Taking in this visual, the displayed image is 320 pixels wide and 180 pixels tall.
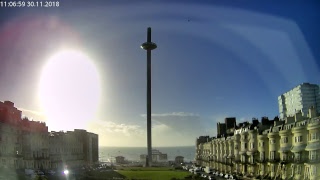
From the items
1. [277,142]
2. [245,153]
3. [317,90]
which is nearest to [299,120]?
[277,142]

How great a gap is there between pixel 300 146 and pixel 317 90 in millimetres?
139653

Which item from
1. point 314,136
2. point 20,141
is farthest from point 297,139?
point 20,141

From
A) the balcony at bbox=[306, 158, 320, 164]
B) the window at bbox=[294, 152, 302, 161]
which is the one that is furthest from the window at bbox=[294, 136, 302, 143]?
the balcony at bbox=[306, 158, 320, 164]

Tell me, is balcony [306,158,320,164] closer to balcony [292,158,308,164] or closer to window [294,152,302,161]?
balcony [292,158,308,164]

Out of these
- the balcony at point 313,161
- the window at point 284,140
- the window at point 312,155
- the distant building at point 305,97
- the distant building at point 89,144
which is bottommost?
the distant building at point 89,144

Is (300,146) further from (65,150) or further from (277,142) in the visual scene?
(65,150)

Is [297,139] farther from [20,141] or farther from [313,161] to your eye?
[20,141]

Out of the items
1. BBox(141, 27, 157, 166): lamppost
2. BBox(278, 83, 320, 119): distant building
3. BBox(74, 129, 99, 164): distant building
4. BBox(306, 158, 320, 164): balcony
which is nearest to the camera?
BBox(306, 158, 320, 164): balcony

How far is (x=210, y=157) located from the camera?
124375mm

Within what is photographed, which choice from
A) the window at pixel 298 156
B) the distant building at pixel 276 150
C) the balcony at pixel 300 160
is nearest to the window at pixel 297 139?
the distant building at pixel 276 150

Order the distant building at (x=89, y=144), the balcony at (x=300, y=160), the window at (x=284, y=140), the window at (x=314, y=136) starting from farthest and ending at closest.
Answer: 1. the distant building at (x=89, y=144)
2. the window at (x=284, y=140)
3. the balcony at (x=300, y=160)
4. the window at (x=314, y=136)

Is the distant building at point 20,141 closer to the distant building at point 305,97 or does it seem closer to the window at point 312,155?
the window at point 312,155

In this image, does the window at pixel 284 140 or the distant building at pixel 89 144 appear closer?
the window at pixel 284 140

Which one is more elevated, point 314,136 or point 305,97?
point 305,97
